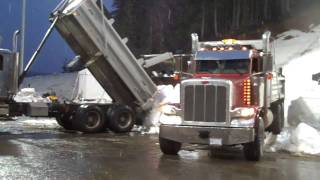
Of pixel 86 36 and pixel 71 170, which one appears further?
pixel 86 36

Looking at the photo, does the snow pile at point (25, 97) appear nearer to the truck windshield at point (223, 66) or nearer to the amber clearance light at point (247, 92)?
the truck windshield at point (223, 66)

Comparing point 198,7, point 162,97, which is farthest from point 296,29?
point 162,97

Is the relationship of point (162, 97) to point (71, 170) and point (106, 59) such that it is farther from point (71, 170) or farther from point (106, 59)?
point (71, 170)

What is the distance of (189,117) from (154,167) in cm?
176

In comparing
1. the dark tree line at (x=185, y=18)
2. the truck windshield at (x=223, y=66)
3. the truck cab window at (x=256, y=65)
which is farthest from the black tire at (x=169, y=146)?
the dark tree line at (x=185, y=18)

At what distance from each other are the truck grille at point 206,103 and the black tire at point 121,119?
675 centimetres

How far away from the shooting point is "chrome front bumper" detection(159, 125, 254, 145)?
1241cm

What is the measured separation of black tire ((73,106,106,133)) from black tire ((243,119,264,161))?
7.33m

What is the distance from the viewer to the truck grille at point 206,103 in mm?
12539

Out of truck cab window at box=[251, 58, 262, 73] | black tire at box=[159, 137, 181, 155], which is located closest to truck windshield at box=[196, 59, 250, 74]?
truck cab window at box=[251, 58, 262, 73]

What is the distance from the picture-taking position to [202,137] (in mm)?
12578

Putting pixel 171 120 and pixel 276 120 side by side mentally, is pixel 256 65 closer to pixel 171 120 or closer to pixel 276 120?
pixel 171 120

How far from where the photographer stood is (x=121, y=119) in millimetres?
19469

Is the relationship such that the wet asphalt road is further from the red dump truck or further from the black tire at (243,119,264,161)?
the red dump truck
